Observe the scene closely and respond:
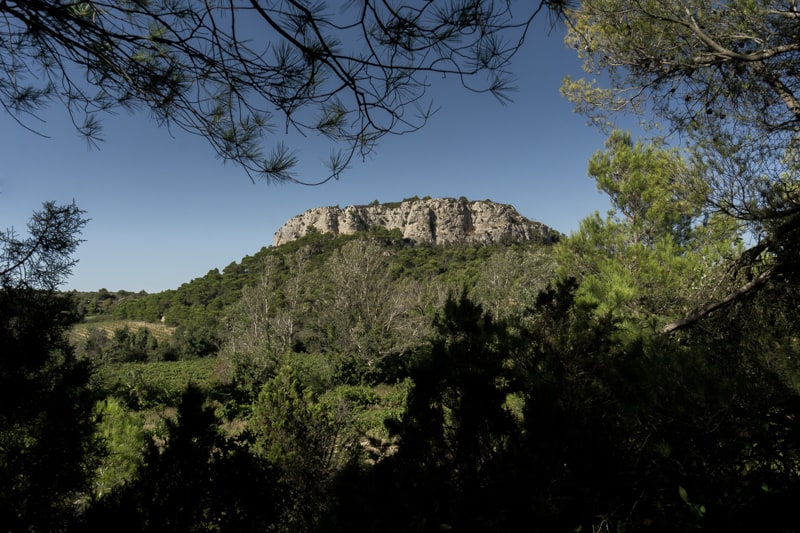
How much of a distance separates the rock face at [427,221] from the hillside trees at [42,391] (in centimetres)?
8353

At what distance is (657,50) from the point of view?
352 cm

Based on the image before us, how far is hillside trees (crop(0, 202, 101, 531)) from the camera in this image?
10.00 feet

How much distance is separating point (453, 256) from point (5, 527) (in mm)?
58436

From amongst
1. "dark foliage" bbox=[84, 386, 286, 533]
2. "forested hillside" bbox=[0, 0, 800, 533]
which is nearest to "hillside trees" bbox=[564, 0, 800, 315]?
"forested hillside" bbox=[0, 0, 800, 533]

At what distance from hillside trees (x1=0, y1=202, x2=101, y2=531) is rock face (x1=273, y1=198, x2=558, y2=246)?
8353cm

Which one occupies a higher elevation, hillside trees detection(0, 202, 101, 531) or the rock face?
the rock face

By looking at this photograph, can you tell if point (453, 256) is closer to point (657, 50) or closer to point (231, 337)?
point (231, 337)

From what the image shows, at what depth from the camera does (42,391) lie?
3.34m

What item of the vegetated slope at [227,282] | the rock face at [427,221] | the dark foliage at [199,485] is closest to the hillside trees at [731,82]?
the dark foliage at [199,485]

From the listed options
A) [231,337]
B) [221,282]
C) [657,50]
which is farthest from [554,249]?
[221,282]

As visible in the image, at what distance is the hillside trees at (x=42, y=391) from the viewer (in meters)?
3.05

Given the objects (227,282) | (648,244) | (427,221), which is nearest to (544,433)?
(648,244)

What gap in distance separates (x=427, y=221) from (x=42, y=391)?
90.9 m

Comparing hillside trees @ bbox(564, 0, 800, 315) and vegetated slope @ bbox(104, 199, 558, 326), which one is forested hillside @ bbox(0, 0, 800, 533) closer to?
hillside trees @ bbox(564, 0, 800, 315)
